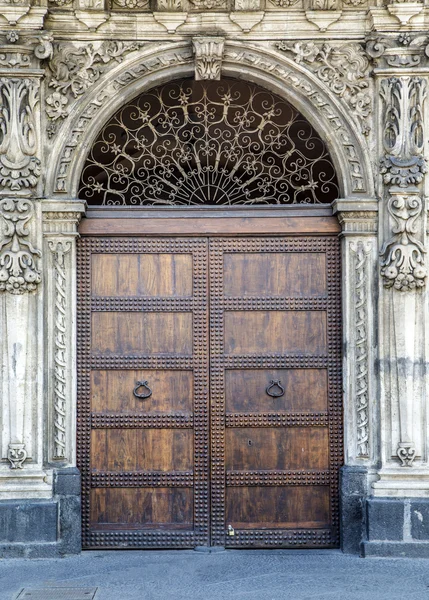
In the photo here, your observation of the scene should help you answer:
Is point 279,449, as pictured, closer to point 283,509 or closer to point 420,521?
point 283,509

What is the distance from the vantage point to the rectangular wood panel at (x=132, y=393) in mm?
8219

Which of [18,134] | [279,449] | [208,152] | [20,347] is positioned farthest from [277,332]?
[18,134]

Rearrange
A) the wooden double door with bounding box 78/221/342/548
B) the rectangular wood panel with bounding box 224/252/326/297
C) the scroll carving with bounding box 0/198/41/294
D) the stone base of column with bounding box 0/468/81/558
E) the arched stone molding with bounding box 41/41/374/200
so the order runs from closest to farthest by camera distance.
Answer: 1. the stone base of column with bounding box 0/468/81/558
2. the scroll carving with bounding box 0/198/41/294
3. the arched stone molding with bounding box 41/41/374/200
4. the wooden double door with bounding box 78/221/342/548
5. the rectangular wood panel with bounding box 224/252/326/297

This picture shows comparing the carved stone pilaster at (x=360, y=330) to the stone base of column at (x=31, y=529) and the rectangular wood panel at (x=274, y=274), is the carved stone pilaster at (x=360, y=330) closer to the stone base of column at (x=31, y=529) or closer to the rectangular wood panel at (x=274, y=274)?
the rectangular wood panel at (x=274, y=274)

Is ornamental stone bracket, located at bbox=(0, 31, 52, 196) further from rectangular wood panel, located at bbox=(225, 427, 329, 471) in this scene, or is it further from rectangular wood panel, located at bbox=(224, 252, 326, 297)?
rectangular wood panel, located at bbox=(225, 427, 329, 471)

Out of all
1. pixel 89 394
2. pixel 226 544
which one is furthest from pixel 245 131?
pixel 226 544

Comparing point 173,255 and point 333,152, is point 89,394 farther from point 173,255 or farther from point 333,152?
point 333,152

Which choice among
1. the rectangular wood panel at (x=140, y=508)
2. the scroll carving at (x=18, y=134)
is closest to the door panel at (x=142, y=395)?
the rectangular wood panel at (x=140, y=508)

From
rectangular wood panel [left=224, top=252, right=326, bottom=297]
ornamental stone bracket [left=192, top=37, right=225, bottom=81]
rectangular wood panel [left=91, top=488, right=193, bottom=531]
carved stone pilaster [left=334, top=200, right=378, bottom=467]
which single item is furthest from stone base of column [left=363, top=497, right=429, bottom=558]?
ornamental stone bracket [left=192, top=37, right=225, bottom=81]

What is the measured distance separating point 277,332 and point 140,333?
123 centimetres

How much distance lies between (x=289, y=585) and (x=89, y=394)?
2.42m

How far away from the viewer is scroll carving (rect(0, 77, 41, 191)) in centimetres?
793

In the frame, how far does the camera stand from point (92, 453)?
8.19m

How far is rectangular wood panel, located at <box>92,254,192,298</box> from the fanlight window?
0.52 meters
